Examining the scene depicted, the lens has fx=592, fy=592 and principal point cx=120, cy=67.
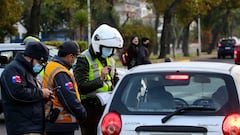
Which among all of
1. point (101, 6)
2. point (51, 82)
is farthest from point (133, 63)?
point (101, 6)

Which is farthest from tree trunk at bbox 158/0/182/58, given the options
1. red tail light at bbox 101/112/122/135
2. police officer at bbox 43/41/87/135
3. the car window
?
red tail light at bbox 101/112/122/135

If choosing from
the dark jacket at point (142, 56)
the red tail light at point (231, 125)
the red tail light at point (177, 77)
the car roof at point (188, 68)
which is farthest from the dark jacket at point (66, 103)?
the dark jacket at point (142, 56)

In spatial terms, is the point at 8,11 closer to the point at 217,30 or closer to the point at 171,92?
the point at 171,92

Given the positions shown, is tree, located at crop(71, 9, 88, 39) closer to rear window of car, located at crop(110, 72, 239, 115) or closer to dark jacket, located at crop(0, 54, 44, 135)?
rear window of car, located at crop(110, 72, 239, 115)

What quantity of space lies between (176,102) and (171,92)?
0.43 feet

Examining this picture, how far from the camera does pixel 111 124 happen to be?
18.3 ft

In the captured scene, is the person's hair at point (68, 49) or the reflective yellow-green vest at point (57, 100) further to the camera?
the person's hair at point (68, 49)

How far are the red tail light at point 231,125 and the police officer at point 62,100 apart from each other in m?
1.41

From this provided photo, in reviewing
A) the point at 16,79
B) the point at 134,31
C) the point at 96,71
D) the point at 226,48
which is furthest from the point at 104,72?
the point at 226,48

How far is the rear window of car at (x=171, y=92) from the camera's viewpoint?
5.55 meters

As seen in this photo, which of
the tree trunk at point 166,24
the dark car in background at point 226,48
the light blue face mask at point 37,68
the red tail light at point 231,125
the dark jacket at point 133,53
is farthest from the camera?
the dark car in background at point 226,48

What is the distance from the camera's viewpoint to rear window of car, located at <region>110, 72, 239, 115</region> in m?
5.55

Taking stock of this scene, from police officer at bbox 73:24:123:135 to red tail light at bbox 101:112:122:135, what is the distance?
3.94ft

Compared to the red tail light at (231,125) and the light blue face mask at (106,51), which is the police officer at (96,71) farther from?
the red tail light at (231,125)
